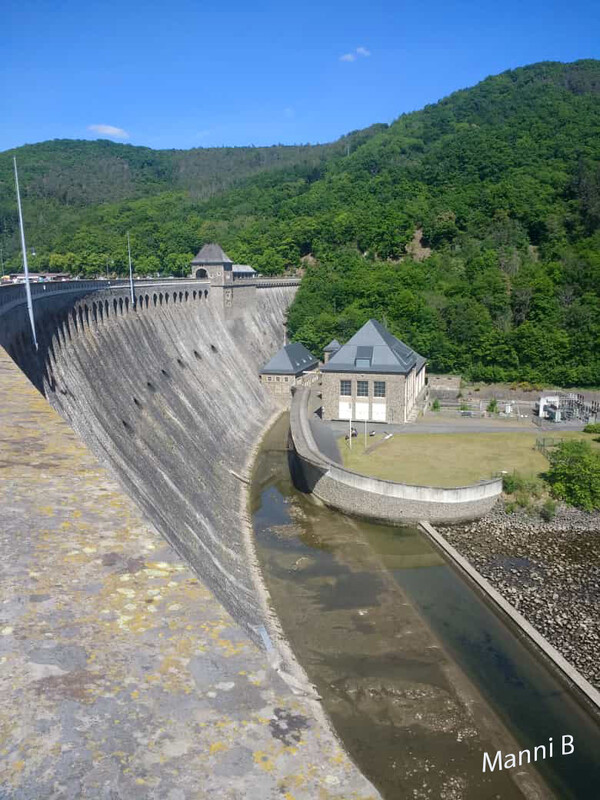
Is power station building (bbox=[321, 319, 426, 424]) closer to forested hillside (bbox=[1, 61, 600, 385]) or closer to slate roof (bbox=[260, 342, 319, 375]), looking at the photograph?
slate roof (bbox=[260, 342, 319, 375])

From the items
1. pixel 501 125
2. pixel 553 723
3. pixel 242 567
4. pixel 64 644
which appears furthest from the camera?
pixel 501 125

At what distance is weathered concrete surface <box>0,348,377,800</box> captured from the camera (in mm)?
3611

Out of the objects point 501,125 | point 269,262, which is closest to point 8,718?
point 269,262

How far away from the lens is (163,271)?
111312 mm

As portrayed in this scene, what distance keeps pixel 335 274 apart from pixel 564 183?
126 ft

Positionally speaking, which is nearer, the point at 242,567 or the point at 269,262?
the point at 242,567

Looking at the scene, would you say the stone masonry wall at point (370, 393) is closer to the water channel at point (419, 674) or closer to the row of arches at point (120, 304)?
the row of arches at point (120, 304)

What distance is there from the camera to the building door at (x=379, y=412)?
47.3m

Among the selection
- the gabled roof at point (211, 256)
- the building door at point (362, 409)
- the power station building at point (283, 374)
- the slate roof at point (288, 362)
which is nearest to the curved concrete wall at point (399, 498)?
the building door at point (362, 409)

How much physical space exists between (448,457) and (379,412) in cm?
867

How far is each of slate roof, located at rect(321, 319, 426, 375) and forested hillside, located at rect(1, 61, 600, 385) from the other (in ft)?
64.2

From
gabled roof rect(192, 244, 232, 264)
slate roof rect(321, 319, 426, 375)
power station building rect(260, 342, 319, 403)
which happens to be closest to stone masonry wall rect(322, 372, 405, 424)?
slate roof rect(321, 319, 426, 375)

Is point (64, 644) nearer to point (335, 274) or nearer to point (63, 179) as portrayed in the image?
point (335, 274)

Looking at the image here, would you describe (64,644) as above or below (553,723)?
above
